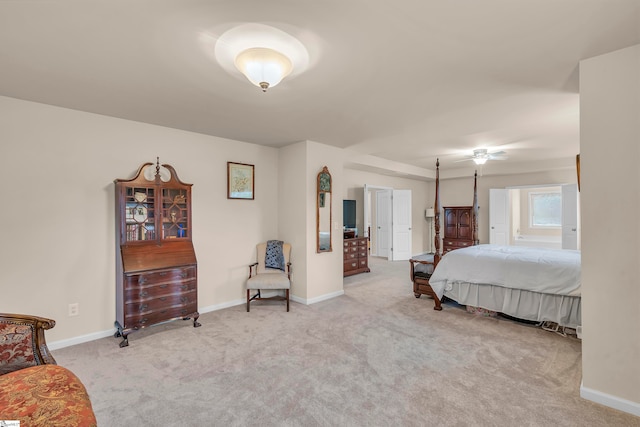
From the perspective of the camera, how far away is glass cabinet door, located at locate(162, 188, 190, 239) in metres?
3.40

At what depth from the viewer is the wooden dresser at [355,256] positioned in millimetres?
6031

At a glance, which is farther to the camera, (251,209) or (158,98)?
(251,209)

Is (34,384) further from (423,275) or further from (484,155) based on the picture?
(484,155)

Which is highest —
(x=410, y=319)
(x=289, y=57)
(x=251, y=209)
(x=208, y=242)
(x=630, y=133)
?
(x=289, y=57)

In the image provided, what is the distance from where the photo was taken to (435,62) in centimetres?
208

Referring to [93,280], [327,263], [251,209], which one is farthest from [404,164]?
[93,280]

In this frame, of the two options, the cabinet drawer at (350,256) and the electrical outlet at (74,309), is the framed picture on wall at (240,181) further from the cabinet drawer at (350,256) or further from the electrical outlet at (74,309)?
the cabinet drawer at (350,256)

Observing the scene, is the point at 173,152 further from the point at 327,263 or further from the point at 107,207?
the point at 327,263

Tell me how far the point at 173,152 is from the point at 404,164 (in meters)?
4.84

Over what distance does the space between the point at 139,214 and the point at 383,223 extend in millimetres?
6187

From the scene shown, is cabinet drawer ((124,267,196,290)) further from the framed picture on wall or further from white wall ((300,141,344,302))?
white wall ((300,141,344,302))

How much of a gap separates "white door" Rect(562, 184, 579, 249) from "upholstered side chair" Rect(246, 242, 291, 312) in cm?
574

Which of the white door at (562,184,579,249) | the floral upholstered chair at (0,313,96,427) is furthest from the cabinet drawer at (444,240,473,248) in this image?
the floral upholstered chair at (0,313,96,427)

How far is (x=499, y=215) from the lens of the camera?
6.96 metres
